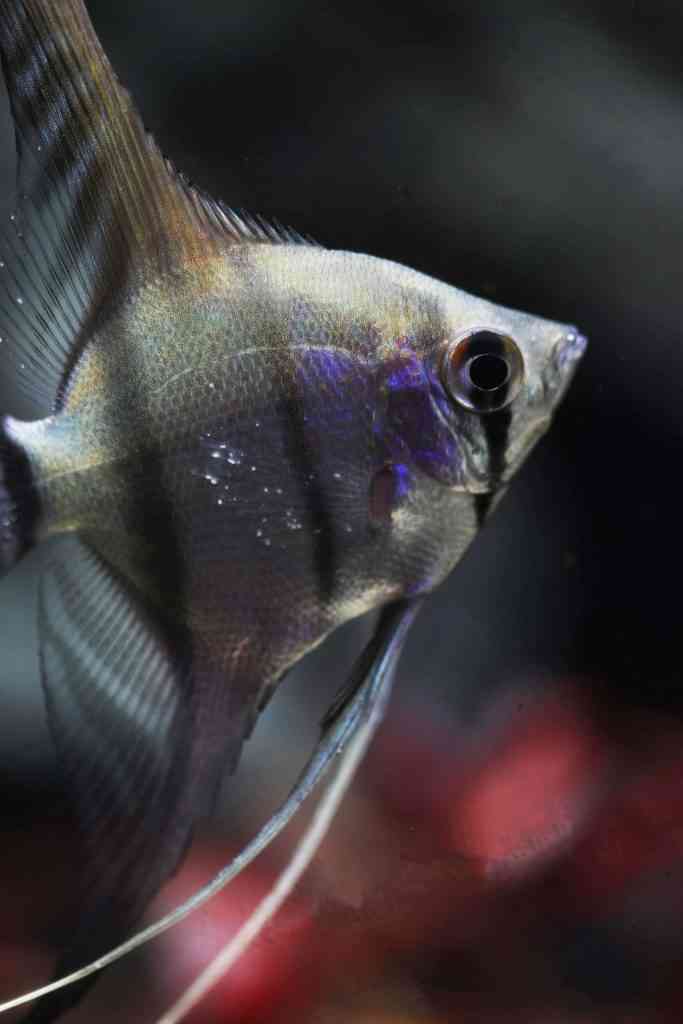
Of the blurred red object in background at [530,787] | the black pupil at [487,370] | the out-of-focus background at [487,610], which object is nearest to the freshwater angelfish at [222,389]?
the black pupil at [487,370]

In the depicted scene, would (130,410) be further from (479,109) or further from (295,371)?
(479,109)

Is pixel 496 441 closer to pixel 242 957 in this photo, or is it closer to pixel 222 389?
pixel 222 389

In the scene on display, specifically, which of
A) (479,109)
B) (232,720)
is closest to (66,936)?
(232,720)

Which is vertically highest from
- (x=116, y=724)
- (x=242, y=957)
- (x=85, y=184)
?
(x=85, y=184)

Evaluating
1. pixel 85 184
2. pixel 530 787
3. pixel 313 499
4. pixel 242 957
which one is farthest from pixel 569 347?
pixel 242 957

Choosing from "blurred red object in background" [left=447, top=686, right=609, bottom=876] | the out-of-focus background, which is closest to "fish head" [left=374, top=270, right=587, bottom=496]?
the out-of-focus background
